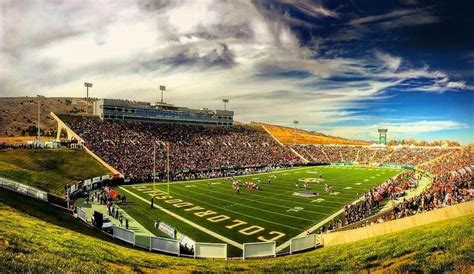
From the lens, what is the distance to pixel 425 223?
12.2m

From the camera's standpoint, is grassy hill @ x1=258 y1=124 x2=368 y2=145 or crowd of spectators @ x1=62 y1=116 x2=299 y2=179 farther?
grassy hill @ x1=258 y1=124 x2=368 y2=145

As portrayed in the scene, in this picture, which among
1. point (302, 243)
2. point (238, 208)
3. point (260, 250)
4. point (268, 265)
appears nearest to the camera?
point (268, 265)

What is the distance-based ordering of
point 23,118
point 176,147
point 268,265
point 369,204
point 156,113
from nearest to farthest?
1. point 268,265
2. point 369,204
3. point 176,147
4. point 156,113
5. point 23,118

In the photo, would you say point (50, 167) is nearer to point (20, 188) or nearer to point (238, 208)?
point (20, 188)

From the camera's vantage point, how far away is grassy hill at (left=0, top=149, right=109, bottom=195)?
82.8 feet

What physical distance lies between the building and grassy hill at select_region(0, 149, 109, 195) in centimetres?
1529

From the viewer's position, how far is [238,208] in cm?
2291

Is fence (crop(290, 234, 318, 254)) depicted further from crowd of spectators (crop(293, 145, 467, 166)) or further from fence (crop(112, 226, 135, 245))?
crowd of spectators (crop(293, 145, 467, 166))

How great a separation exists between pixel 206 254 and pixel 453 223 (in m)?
7.96

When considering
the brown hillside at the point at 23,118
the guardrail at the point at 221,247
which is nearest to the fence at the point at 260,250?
the guardrail at the point at 221,247

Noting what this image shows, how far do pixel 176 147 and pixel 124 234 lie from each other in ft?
118

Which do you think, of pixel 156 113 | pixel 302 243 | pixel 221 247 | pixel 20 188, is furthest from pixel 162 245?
pixel 156 113

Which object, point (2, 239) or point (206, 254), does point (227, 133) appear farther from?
point (2, 239)

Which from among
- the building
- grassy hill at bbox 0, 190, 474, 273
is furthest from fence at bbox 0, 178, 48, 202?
the building
